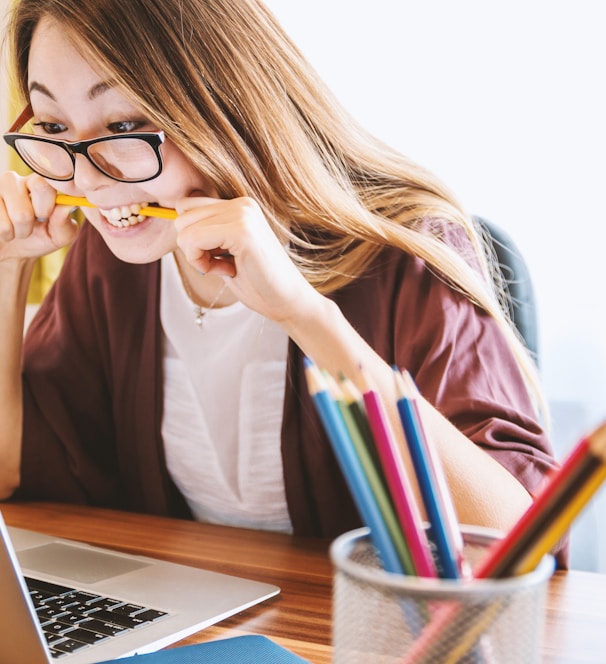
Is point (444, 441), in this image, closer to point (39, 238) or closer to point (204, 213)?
point (204, 213)

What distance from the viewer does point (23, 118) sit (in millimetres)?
1113

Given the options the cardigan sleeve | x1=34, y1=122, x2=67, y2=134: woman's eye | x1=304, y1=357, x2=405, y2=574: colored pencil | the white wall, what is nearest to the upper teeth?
x1=34, y1=122, x2=67, y2=134: woman's eye

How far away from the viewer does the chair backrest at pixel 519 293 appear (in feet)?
3.63

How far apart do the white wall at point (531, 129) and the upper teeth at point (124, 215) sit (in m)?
0.86

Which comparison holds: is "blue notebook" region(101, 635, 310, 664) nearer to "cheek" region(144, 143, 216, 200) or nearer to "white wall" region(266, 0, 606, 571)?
"cheek" region(144, 143, 216, 200)

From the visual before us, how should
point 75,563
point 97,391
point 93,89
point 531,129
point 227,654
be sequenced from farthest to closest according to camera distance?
point 531,129, point 97,391, point 93,89, point 75,563, point 227,654

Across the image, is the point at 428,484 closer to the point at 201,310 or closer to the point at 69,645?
the point at 69,645

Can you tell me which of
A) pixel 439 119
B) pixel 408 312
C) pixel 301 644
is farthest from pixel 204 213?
pixel 439 119

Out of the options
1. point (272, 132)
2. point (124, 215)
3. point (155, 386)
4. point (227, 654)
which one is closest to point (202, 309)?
point (155, 386)

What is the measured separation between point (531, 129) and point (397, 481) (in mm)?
1641

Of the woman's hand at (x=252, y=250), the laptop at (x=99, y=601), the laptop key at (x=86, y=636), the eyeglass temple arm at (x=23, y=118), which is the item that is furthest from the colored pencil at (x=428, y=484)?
the eyeglass temple arm at (x=23, y=118)

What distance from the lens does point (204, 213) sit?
87 cm

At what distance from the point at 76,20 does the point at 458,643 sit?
84cm

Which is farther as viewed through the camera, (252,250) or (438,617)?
(252,250)
